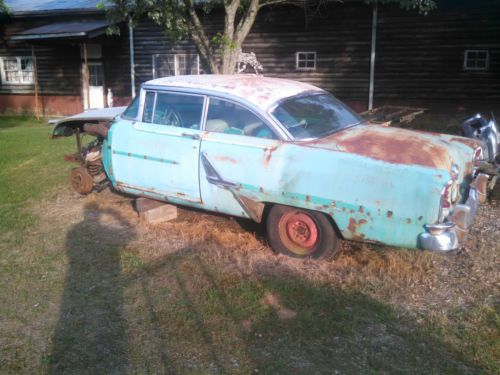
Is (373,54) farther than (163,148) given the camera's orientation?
Yes

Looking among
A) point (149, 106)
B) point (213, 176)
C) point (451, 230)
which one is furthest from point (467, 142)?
point (149, 106)

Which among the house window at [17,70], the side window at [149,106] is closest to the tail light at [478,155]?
the side window at [149,106]

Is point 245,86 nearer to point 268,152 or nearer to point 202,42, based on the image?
point 268,152

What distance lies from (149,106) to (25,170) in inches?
166

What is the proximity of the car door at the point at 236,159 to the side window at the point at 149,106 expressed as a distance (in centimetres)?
84

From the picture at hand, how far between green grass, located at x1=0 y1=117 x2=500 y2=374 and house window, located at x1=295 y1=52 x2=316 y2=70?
11373 millimetres

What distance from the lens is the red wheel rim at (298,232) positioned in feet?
15.0

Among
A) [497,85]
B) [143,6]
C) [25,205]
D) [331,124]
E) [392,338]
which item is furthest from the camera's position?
[497,85]

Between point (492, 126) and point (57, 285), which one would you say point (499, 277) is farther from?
point (57, 285)

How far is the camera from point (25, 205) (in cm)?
676

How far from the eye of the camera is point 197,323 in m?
3.67

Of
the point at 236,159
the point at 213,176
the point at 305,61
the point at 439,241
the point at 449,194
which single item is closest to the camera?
the point at 439,241

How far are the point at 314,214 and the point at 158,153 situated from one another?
192cm

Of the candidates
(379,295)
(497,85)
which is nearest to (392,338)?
(379,295)
